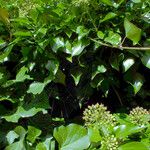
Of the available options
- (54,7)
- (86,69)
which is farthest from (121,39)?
(54,7)

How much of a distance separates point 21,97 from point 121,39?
0.58m

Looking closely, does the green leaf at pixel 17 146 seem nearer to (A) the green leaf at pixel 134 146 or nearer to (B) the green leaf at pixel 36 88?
(B) the green leaf at pixel 36 88

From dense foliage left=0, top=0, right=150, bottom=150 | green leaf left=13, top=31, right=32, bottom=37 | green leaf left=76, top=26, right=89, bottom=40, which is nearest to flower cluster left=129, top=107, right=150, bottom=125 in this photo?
dense foliage left=0, top=0, right=150, bottom=150

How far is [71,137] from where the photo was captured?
1.73 m

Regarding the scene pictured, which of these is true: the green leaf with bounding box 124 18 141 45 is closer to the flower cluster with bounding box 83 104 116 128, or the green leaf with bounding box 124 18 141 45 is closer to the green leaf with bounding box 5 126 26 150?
the flower cluster with bounding box 83 104 116 128

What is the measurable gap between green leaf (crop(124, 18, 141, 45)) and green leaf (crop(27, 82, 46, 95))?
466 mm

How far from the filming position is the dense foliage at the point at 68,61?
1953 mm

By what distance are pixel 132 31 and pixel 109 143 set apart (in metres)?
0.59

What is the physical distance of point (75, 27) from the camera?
202cm

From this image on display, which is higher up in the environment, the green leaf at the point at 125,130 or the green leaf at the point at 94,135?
the green leaf at the point at 125,130

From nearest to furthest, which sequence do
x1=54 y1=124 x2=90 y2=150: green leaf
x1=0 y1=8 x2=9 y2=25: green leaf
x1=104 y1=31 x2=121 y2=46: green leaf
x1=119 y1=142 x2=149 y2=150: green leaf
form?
1. x1=119 y1=142 x2=149 y2=150: green leaf
2. x1=54 y1=124 x2=90 y2=150: green leaf
3. x1=104 y1=31 x2=121 y2=46: green leaf
4. x1=0 y1=8 x2=9 y2=25: green leaf

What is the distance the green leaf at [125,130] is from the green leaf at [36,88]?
17.9 inches

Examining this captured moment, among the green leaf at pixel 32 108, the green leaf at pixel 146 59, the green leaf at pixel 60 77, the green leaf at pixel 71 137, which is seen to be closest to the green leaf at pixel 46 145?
the green leaf at pixel 71 137

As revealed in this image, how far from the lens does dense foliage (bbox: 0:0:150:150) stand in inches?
76.9
